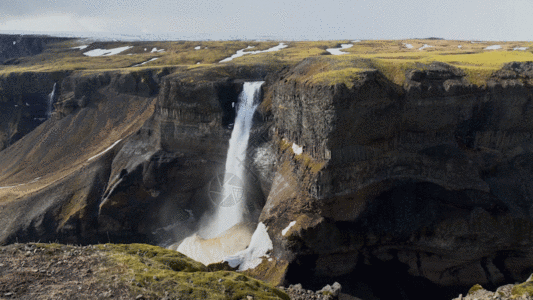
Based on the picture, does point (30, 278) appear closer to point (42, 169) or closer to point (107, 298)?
point (107, 298)

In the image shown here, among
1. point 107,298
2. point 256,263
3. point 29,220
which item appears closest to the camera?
point 107,298

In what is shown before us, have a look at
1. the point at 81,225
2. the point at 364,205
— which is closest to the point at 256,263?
the point at 364,205

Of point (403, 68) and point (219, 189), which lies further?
point (219, 189)

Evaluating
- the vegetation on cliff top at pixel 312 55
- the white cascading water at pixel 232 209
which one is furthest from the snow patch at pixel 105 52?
the white cascading water at pixel 232 209

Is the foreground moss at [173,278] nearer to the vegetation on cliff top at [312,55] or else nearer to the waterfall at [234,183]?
the vegetation on cliff top at [312,55]

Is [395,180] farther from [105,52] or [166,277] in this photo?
[105,52]

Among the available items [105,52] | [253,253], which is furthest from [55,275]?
[105,52]
